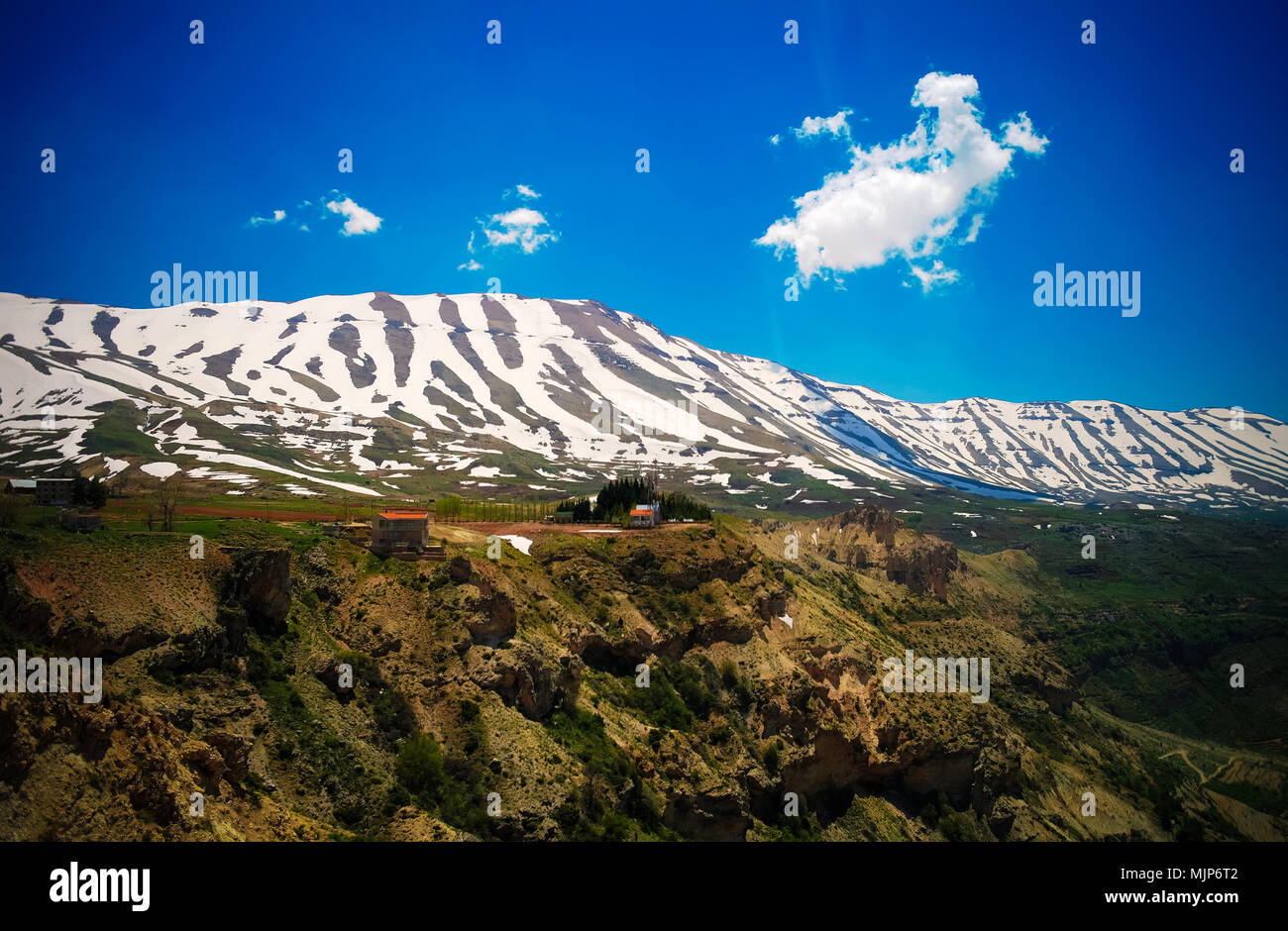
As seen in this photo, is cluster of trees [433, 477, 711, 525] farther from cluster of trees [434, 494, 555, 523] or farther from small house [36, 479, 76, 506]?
small house [36, 479, 76, 506]

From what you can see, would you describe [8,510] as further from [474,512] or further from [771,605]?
[771,605]

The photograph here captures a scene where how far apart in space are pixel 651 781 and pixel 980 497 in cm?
15980

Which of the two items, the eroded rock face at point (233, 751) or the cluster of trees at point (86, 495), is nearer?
the eroded rock face at point (233, 751)

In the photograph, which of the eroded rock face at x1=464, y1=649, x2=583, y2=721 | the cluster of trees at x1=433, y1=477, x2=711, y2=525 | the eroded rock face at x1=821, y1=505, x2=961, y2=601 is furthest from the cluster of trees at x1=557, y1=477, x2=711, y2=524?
the eroded rock face at x1=821, y1=505, x2=961, y2=601

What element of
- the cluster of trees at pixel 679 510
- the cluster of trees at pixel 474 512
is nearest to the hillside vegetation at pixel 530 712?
the cluster of trees at pixel 679 510

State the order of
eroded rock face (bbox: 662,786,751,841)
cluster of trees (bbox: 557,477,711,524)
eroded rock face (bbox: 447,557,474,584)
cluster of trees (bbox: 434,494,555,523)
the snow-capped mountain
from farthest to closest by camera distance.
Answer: the snow-capped mountain, cluster of trees (bbox: 557,477,711,524), cluster of trees (bbox: 434,494,555,523), eroded rock face (bbox: 447,557,474,584), eroded rock face (bbox: 662,786,751,841)

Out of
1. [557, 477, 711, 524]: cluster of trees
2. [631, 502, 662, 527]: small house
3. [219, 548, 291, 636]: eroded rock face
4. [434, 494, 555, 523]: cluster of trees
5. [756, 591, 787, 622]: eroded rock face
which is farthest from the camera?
[557, 477, 711, 524]: cluster of trees

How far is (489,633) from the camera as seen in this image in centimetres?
2308

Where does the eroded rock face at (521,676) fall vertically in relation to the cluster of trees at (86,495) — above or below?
below

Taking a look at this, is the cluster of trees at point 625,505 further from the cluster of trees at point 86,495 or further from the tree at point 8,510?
the tree at point 8,510

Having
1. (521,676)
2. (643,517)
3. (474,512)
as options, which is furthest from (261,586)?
(474,512)

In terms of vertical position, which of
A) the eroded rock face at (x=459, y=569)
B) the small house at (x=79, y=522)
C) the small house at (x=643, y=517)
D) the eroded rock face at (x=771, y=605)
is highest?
the small house at (x=79, y=522)

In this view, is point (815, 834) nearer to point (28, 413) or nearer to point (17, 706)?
point (17, 706)

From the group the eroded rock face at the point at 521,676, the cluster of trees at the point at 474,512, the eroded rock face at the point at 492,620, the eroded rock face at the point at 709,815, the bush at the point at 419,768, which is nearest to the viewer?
the bush at the point at 419,768
